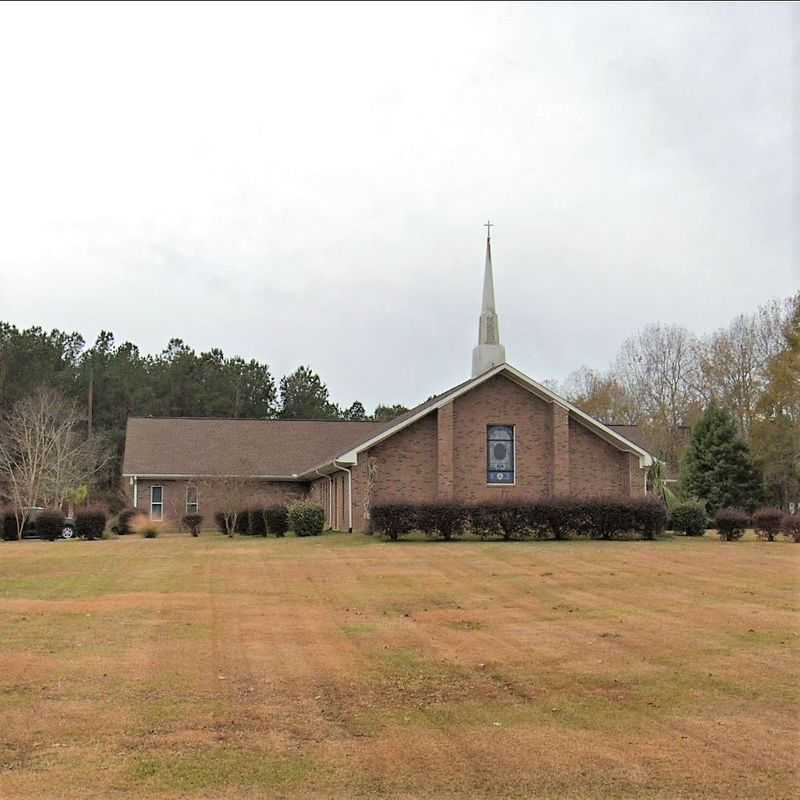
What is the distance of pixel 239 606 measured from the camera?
15.7 meters

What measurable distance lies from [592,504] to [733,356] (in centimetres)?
3141

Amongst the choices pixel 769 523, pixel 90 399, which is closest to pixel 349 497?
pixel 769 523

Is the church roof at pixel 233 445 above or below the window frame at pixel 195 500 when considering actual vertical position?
above

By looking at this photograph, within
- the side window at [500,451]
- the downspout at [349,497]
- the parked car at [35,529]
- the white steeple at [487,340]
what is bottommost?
the parked car at [35,529]

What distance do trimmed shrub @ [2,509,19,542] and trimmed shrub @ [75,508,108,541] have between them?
7.77 feet

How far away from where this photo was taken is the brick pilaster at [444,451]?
105ft

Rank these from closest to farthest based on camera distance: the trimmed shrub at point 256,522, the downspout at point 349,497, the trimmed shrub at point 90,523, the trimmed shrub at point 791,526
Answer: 1. the trimmed shrub at point 791,526
2. the downspout at point 349,497
3. the trimmed shrub at point 90,523
4. the trimmed shrub at point 256,522

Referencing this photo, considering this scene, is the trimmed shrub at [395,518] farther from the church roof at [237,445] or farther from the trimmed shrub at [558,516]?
the church roof at [237,445]

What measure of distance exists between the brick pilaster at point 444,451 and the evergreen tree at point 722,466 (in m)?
22.7

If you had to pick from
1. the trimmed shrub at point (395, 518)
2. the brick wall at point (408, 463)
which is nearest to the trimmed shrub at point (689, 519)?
the brick wall at point (408, 463)

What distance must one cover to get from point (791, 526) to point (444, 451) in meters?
10.4

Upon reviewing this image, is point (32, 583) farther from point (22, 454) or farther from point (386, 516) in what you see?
point (22, 454)

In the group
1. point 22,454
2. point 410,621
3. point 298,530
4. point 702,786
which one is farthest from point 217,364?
point 702,786

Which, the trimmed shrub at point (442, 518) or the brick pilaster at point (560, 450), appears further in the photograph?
the brick pilaster at point (560, 450)
